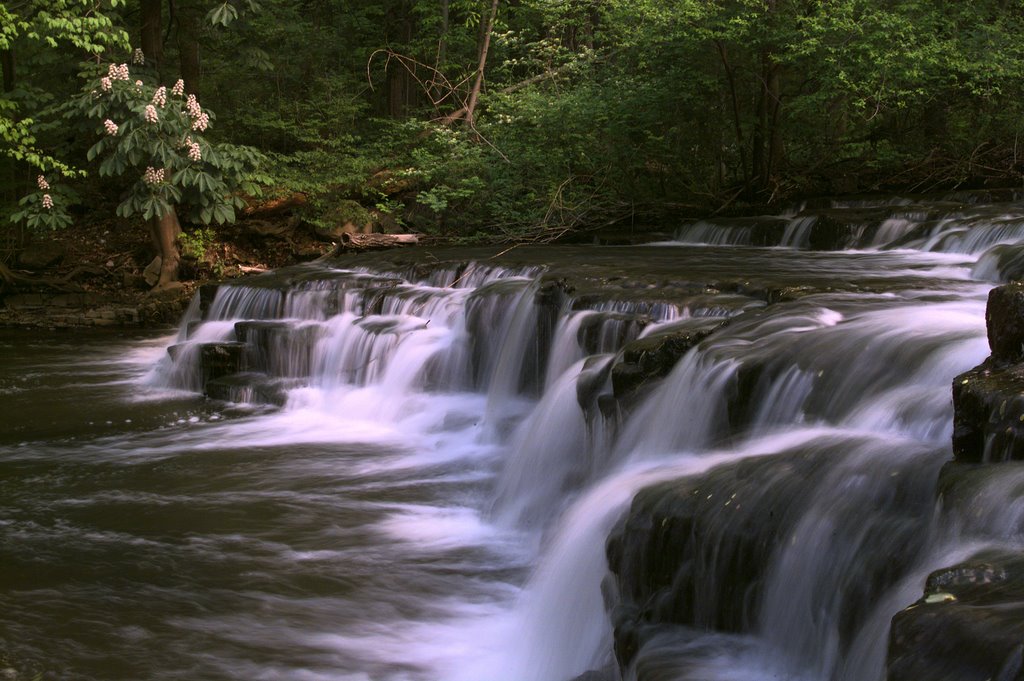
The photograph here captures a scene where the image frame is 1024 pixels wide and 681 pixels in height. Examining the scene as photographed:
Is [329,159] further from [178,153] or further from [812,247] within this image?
[812,247]

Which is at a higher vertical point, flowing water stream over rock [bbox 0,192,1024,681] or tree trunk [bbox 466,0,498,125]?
tree trunk [bbox 466,0,498,125]

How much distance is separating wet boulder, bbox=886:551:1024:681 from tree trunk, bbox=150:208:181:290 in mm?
14794

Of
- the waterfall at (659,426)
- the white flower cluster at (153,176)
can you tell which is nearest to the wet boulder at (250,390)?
the waterfall at (659,426)

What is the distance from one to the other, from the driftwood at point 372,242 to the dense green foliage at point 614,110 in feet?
2.45

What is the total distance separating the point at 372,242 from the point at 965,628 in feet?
46.4

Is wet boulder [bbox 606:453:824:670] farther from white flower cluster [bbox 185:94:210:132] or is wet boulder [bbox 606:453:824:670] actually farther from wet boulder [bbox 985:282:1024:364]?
white flower cluster [bbox 185:94:210:132]

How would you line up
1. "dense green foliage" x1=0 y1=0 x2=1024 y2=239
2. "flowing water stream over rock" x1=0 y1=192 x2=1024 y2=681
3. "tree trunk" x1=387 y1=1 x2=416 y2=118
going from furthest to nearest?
"tree trunk" x1=387 y1=1 x2=416 y2=118, "dense green foliage" x1=0 y1=0 x2=1024 y2=239, "flowing water stream over rock" x1=0 y1=192 x2=1024 y2=681

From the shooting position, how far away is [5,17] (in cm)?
1286

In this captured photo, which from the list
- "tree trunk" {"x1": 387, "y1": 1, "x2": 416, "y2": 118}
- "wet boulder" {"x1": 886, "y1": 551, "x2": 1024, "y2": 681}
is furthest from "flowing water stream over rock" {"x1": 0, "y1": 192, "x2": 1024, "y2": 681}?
"tree trunk" {"x1": 387, "y1": 1, "x2": 416, "y2": 118}

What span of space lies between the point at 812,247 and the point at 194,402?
312 inches

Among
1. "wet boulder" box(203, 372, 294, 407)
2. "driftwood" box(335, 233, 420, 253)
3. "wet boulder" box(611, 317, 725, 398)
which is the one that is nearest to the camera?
"wet boulder" box(611, 317, 725, 398)

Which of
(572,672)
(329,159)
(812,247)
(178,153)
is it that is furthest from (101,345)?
(572,672)

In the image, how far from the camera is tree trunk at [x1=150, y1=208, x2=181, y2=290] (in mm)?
16047

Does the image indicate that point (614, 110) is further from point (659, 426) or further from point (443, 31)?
point (659, 426)
